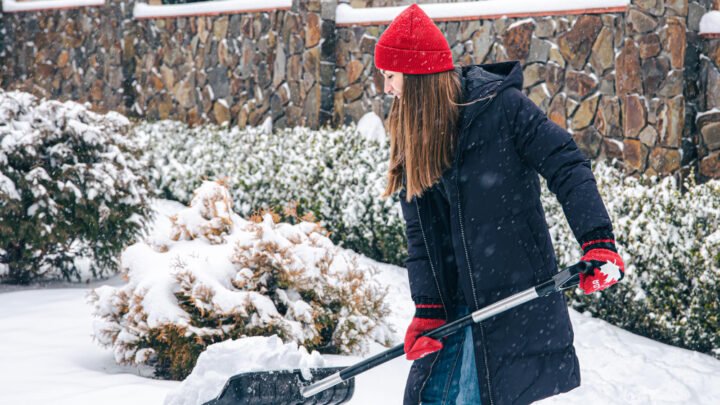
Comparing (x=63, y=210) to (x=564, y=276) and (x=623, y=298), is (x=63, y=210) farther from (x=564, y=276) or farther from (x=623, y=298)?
(x=564, y=276)

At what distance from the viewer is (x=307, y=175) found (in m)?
7.89


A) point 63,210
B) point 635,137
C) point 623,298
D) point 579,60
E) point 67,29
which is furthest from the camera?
point 67,29

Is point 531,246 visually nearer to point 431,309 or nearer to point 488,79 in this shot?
point 431,309

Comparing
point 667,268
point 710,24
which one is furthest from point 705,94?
point 667,268

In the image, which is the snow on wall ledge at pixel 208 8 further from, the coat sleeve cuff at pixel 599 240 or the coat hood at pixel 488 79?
the coat sleeve cuff at pixel 599 240

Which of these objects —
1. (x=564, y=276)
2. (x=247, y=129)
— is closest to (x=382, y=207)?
Answer: (x=247, y=129)

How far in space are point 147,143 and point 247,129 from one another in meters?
1.33

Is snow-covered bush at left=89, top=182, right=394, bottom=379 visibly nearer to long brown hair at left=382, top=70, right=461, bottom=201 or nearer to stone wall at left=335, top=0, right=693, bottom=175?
long brown hair at left=382, top=70, right=461, bottom=201

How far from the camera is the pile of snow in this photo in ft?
11.3

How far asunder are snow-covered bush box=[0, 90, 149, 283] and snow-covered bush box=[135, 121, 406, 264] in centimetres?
49

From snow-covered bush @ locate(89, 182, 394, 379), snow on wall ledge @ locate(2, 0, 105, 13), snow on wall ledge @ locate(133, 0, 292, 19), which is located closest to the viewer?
snow-covered bush @ locate(89, 182, 394, 379)

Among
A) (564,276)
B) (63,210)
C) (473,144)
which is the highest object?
(473,144)

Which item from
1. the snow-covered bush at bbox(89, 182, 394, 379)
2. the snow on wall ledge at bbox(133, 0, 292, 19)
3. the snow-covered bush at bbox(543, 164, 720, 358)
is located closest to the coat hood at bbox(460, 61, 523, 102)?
the snow-covered bush at bbox(89, 182, 394, 379)

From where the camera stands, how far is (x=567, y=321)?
2590 millimetres
